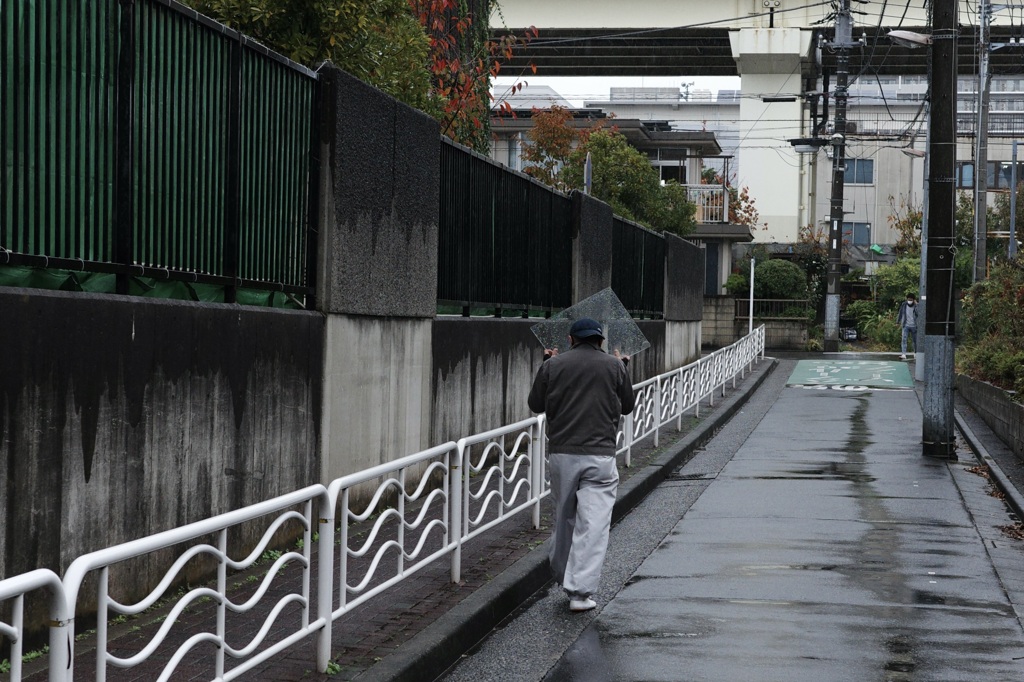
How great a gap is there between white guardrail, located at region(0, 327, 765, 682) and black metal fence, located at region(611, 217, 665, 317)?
39.4 feet

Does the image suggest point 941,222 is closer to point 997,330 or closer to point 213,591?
point 997,330

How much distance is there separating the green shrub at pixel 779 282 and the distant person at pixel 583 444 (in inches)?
1450

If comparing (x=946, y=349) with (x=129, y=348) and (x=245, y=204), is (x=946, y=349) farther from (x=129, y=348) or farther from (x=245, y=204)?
(x=129, y=348)

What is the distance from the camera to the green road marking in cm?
2984

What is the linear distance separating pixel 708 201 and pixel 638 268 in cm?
2260

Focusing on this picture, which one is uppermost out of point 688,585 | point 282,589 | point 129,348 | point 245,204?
point 245,204

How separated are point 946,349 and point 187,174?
39.6 feet

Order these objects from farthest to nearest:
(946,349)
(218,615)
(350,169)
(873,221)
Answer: (873,221), (946,349), (350,169), (218,615)

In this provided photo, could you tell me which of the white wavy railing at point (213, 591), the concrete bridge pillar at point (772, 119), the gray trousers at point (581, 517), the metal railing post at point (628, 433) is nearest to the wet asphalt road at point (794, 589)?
the gray trousers at point (581, 517)

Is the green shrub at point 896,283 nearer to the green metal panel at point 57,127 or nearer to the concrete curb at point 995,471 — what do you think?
the concrete curb at point 995,471

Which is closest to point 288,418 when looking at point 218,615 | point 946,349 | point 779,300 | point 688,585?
point 688,585

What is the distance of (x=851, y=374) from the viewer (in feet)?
106

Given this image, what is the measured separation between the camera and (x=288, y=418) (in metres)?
8.73

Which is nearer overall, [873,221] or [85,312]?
[85,312]
